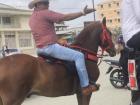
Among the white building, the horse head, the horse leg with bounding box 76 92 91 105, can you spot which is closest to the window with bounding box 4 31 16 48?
the white building

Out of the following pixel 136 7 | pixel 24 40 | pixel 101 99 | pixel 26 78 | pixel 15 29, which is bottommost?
pixel 24 40

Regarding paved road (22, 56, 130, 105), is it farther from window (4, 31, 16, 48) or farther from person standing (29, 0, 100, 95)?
window (4, 31, 16, 48)

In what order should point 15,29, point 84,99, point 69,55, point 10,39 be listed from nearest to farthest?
point 69,55 < point 84,99 < point 15,29 < point 10,39

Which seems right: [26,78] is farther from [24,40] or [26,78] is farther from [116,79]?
[24,40]

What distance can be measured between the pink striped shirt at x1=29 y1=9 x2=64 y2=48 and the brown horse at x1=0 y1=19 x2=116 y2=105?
0.45 meters

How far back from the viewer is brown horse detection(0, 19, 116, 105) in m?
6.55

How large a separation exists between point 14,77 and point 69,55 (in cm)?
126

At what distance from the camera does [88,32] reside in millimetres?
7906

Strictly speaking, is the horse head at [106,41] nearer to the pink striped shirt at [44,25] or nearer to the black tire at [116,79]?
the pink striped shirt at [44,25]

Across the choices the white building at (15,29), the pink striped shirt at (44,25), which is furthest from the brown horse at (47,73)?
the white building at (15,29)

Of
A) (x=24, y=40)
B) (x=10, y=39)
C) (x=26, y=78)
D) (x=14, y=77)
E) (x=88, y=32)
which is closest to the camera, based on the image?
(x=14, y=77)

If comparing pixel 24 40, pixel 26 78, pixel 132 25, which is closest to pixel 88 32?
pixel 26 78

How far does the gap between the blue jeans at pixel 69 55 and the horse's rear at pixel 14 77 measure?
0.68 metres

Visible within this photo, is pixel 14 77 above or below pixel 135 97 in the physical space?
below
